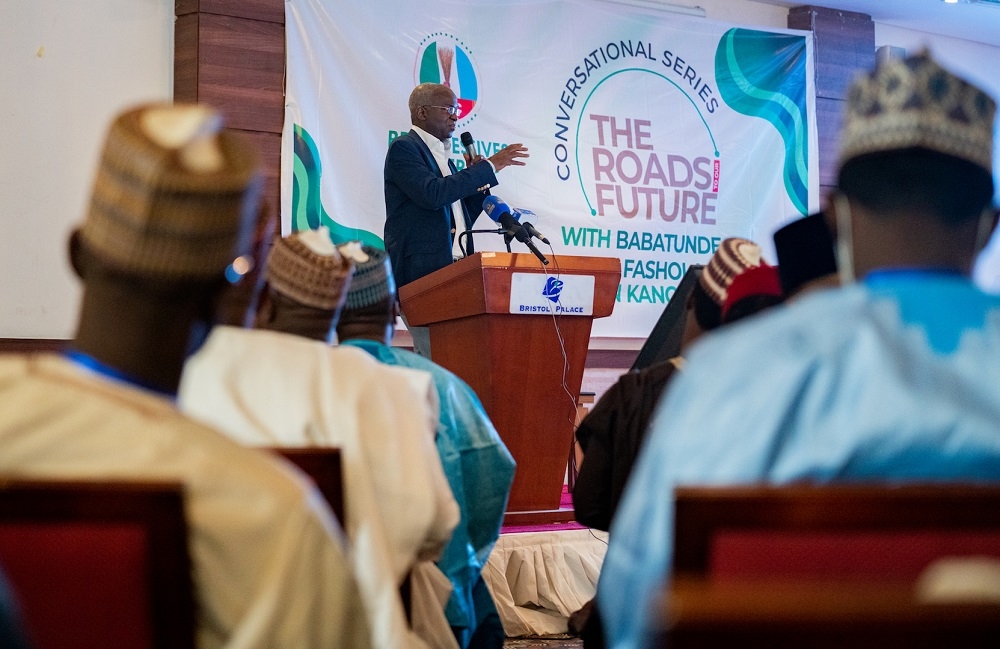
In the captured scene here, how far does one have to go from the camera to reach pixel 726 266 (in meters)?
2.34

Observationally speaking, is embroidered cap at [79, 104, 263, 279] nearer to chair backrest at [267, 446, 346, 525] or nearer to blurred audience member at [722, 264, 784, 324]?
chair backrest at [267, 446, 346, 525]

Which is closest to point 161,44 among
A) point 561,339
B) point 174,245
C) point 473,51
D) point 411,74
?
point 411,74

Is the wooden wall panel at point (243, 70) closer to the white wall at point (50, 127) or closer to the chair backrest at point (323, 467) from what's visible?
the white wall at point (50, 127)

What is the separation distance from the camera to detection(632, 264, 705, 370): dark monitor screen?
3.55 meters

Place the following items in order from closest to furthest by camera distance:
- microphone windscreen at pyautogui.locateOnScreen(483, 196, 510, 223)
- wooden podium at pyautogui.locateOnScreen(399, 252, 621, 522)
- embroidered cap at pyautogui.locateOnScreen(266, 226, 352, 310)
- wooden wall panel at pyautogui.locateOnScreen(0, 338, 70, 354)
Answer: embroidered cap at pyautogui.locateOnScreen(266, 226, 352, 310) < wooden podium at pyautogui.locateOnScreen(399, 252, 621, 522) < microphone windscreen at pyautogui.locateOnScreen(483, 196, 510, 223) < wooden wall panel at pyautogui.locateOnScreen(0, 338, 70, 354)

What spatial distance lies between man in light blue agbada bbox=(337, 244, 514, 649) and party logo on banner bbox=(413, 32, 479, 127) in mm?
3607

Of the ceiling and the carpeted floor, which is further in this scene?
the ceiling

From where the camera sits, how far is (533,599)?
3865 millimetres

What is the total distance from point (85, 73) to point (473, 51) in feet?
6.66

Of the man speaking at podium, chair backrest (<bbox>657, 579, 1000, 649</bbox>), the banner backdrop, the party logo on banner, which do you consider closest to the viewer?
chair backrest (<bbox>657, 579, 1000, 649</bbox>)

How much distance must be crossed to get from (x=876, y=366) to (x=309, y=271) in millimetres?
1248

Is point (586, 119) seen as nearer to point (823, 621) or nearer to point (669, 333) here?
point (669, 333)

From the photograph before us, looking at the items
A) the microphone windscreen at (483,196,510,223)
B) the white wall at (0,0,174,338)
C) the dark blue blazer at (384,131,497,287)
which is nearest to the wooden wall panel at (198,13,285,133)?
the white wall at (0,0,174,338)

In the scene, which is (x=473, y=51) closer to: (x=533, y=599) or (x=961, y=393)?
(x=533, y=599)
